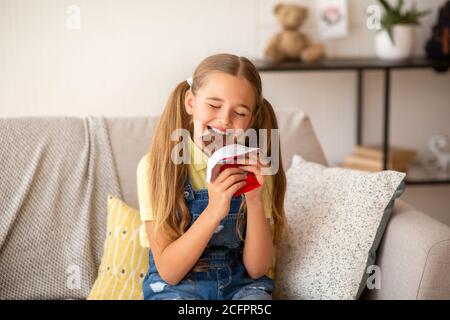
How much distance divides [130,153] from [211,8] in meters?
0.42

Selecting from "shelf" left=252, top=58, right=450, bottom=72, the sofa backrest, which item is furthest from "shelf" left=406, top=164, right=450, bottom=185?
the sofa backrest

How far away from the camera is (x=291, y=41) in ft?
8.14

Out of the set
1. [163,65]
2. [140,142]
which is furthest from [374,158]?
[140,142]

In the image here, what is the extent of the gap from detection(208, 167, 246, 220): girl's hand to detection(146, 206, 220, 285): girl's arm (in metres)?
0.02

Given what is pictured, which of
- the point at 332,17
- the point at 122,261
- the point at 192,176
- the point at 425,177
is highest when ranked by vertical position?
the point at 332,17

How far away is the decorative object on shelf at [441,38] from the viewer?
2541 millimetres

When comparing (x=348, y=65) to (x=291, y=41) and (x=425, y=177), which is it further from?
(x=425, y=177)

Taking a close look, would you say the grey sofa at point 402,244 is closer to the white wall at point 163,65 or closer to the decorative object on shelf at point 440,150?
the white wall at point 163,65

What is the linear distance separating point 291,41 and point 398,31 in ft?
1.39

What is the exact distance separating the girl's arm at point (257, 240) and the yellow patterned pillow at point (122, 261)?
281mm

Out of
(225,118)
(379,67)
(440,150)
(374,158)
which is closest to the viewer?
(225,118)

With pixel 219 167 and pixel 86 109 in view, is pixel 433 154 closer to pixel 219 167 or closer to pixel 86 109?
pixel 86 109

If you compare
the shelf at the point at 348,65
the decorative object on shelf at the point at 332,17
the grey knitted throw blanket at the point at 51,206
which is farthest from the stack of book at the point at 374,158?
the grey knitted throw blanket at the point at 51,206
